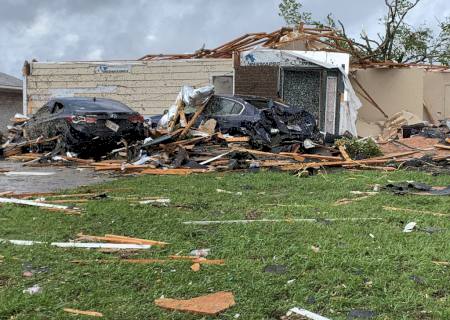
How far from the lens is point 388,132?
1786 centimetres

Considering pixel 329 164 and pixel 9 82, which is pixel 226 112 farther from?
pixel 9 82

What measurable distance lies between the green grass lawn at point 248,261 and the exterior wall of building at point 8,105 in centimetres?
2160

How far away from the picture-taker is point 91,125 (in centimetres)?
1184

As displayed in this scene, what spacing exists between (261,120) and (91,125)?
13.1 ft

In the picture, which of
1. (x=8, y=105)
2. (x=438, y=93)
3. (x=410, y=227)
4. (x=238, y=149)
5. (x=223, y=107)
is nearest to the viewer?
(x=410, y=227)

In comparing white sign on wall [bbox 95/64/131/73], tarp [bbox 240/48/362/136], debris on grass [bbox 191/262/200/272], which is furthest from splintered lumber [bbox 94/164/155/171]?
white sign on wall [bbox 95/64/131/73]

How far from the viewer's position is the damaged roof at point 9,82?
25344 millimetres

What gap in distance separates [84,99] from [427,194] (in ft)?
29.0

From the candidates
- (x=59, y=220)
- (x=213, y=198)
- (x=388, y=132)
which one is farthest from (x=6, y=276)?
(x=388, y=132)

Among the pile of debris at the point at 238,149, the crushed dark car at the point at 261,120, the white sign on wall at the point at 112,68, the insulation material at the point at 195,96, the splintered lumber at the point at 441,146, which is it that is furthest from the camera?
the white sign on wall at the point at 112,68

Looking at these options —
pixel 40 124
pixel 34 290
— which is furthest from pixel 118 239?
pixel 40 124

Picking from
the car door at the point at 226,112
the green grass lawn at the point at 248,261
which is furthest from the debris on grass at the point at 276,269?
the car door at the point at 226,112

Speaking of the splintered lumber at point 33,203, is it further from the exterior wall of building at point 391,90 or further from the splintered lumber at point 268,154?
the exterior wall of building at point 391,90

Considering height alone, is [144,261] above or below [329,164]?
below
